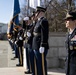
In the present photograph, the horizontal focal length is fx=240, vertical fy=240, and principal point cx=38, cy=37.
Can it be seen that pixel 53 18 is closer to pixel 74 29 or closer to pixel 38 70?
pixel 38 70

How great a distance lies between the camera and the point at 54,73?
6551 mm

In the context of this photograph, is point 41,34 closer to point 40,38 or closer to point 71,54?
point 40,38

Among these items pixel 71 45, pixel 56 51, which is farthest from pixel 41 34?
pixel 56 51

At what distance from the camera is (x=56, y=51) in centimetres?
731

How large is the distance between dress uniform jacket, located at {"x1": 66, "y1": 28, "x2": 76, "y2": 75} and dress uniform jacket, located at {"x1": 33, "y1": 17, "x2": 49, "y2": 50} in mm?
1591

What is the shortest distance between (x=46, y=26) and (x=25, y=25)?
172 centimetres

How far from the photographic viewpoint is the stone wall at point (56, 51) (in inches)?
283

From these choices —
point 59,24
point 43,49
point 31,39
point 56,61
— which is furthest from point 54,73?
point 59,24

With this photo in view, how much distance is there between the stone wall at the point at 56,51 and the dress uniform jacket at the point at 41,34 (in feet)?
6.58

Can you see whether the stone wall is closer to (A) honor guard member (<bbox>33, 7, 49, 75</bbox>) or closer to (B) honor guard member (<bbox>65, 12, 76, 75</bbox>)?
(A) honor guard member (<bbox>33, 7, 49, 75</bbox>)

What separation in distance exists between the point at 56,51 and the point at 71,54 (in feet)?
13.0

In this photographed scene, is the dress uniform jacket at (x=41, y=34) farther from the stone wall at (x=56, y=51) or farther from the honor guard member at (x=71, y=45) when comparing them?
the stone wall at (x=56, y=51)

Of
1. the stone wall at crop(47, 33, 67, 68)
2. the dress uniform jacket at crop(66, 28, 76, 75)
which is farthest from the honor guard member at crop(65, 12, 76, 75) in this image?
the stone wall at crop(47, 33, 67, 68)

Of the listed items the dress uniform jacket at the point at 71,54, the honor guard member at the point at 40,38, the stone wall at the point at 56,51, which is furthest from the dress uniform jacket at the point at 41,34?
the stone wall at the point at 56,51
